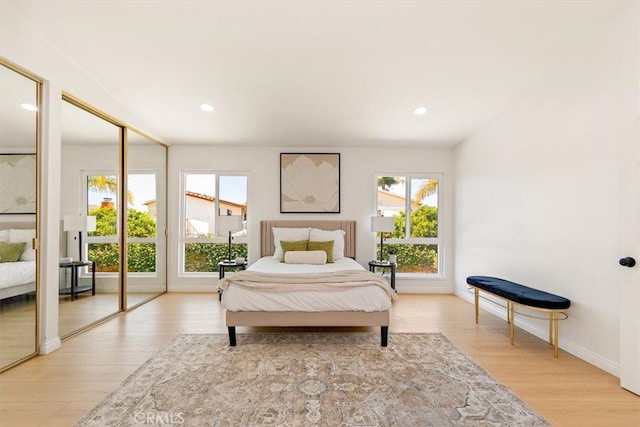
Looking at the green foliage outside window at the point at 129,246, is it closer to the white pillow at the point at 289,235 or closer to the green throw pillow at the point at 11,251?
the green throw pillow at the point at 11,251

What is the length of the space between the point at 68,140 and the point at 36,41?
879 millimetres

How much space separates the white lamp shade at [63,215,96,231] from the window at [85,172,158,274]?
7 cm

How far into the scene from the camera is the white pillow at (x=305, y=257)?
172 inches

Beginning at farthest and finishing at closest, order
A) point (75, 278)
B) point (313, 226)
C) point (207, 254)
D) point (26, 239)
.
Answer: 1. point (207, 254)
2. point (313, 226)
3. point (75, 278)
4. point (26, 239)

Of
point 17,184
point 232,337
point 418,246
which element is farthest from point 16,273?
point 418,246

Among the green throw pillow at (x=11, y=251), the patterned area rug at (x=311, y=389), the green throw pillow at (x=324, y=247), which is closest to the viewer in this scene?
the patterned area rug at (x=311, y=389)

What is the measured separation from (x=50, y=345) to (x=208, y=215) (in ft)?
9.66

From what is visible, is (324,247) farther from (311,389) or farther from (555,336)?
(555,336)

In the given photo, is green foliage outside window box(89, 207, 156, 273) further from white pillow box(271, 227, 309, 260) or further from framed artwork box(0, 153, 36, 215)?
white pillow box(271, 227, 309, 260)

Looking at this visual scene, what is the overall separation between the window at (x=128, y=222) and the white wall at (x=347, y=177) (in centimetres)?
59

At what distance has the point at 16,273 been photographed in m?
2.58

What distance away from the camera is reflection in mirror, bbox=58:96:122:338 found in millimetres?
3123

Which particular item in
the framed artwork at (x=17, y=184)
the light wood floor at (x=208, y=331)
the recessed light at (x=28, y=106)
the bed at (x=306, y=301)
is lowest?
the light wood floor at (x=208, y=331)

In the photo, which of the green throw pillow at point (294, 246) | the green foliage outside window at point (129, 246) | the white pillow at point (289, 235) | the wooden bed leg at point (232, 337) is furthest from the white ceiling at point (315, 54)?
Answer: the wooden bed leg at point (232, 337)
